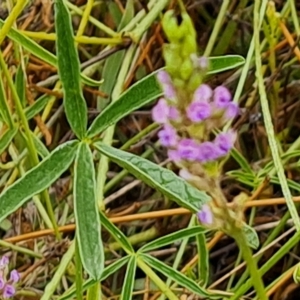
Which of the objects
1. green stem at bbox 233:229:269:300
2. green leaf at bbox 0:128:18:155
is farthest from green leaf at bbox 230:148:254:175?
green stem at bbox 233:229:269:300

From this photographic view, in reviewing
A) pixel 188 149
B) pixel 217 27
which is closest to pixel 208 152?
pixel 188 149

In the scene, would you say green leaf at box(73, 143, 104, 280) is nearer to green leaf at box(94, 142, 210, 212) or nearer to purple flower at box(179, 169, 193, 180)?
green leaf at box(94, 142, 210, 212)

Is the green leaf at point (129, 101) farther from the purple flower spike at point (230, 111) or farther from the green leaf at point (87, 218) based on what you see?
the purple flower spike at point (230, 111)

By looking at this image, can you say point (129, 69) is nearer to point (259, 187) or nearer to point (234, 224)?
point (259, 187)

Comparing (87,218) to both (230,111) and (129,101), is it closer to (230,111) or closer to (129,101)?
(129,101)

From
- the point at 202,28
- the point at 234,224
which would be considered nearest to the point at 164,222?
the point at 202,28

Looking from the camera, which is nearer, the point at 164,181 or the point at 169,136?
the point at 169,136
